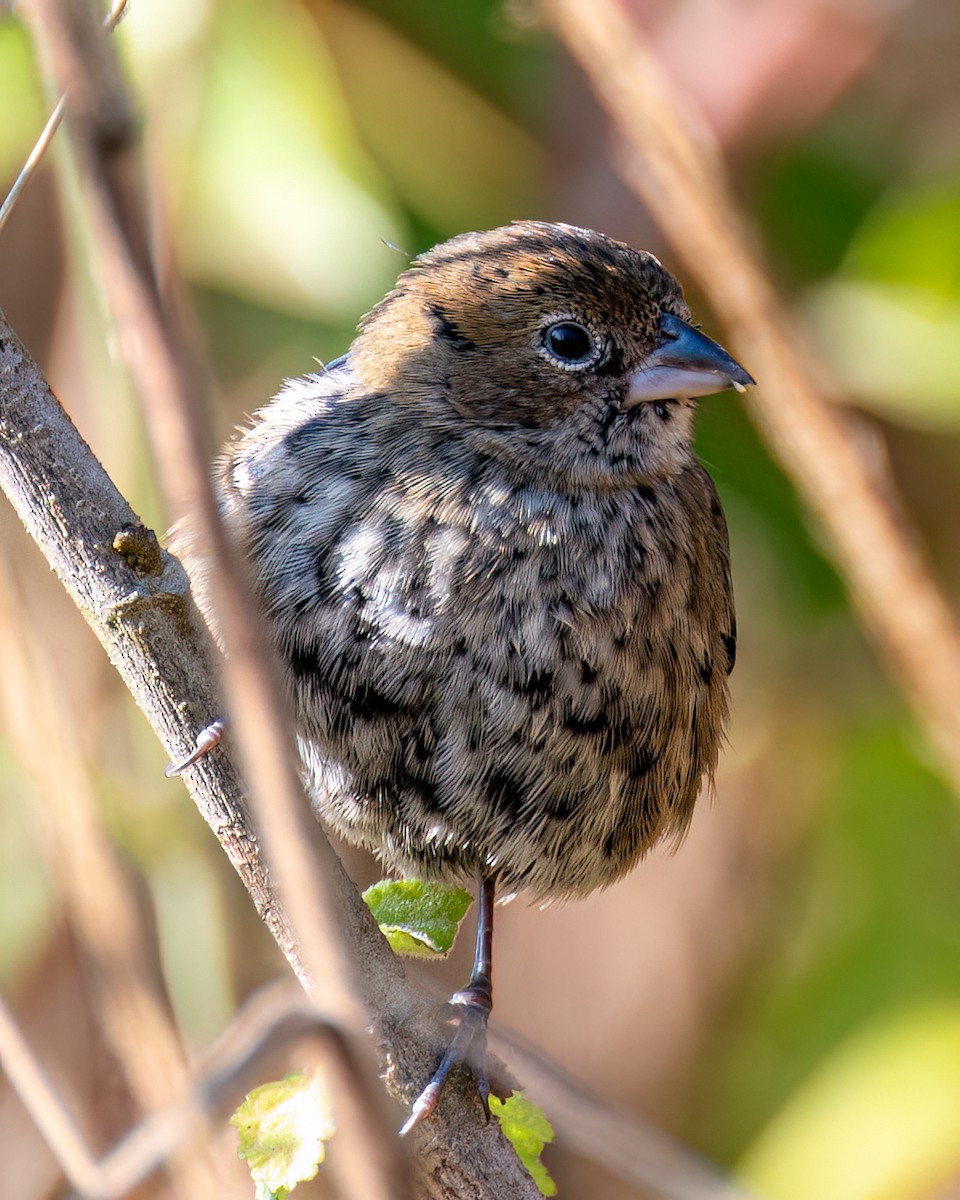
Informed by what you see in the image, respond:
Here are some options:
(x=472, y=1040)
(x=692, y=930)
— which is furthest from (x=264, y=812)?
(x=692, y=930)

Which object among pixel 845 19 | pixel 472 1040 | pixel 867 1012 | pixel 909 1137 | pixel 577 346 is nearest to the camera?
pixel 472 1040

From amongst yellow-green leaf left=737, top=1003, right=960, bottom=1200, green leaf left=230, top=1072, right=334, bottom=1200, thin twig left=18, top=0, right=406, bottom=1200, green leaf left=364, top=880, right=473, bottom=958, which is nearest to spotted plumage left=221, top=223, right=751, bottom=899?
green leaf left=364, top=880, right=473, bottom=958

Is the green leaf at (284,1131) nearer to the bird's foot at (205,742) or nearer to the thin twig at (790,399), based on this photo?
the bird's foot at (205,742)

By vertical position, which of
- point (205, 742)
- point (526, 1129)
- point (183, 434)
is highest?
point (183, 434)

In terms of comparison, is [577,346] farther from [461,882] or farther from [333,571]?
[461,882]

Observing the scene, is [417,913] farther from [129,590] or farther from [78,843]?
[129,590]

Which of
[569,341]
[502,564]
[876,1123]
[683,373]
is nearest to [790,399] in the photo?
[683,373]
